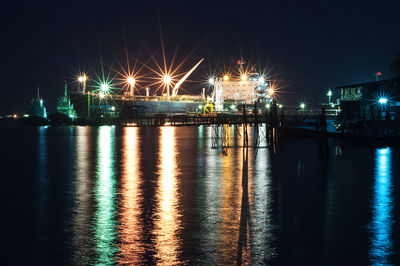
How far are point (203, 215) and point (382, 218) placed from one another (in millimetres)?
4588

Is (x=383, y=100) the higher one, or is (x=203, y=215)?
(x=383, y=100)

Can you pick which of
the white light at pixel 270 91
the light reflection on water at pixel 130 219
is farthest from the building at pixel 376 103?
the white light at pixel 270 91

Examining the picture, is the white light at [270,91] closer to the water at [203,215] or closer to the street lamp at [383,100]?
the street lamp at [383,100]

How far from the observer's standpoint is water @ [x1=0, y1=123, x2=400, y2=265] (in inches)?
347

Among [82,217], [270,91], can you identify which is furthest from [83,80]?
[82,217]

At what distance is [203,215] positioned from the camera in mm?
12094

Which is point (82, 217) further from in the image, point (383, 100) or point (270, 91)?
point (270, 91)

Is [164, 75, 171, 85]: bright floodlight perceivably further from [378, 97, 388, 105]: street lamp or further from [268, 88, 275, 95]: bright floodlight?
[378, 97, 388, 105]: street lamp

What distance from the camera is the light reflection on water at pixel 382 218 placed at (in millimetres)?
8794

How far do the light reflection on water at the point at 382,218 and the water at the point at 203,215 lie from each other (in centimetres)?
3

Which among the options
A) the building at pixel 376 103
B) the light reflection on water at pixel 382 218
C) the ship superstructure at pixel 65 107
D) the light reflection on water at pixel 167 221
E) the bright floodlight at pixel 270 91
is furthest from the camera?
the bright floodlight at pixel 270 91

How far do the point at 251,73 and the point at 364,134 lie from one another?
114 meters

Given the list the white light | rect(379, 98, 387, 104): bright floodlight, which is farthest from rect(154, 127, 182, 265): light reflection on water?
the white light

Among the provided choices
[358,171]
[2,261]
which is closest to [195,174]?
[358,171]
